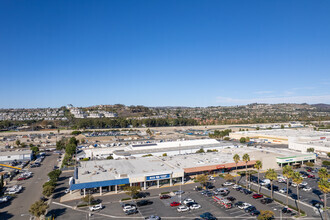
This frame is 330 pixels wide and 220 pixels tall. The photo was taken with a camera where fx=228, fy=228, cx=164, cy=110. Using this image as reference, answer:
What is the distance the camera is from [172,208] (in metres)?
28.0

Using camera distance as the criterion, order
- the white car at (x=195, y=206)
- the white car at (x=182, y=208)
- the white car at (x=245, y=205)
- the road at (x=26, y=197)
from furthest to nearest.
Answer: the white car at (x=195, y=206) < the white car at (x=245, y=205) < the road at (x=26, y=197) < the white car at (x=182, y=208)

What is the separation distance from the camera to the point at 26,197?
32500 millimetres

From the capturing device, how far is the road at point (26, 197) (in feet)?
89.3

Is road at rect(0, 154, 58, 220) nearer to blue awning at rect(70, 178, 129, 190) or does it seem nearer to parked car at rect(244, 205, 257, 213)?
blue awning at rect(70, 178, 129, 190)

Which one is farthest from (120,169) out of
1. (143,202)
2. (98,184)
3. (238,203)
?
(238,203)

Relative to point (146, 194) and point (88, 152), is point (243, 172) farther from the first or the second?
point (88, 152)

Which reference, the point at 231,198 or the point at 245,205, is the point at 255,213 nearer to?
the point at 245,205

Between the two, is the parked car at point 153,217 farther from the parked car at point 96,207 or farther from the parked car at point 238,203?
the parked car at point 238,203

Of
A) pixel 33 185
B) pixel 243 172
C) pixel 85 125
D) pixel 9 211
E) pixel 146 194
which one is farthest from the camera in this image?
pixel 85 125

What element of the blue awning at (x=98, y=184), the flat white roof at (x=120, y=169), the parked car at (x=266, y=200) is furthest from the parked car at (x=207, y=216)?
the blue awning at (x=98, y=184)

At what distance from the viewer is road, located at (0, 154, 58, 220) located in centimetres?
2722

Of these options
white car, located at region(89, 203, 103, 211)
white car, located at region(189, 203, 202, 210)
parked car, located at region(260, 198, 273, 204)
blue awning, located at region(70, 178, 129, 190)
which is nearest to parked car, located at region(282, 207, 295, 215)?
parked car, located at region(260, 198, 273, 204)

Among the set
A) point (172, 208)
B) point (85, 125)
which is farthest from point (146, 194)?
point (85, 125)

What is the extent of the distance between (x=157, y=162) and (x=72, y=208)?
18593 millimetres
